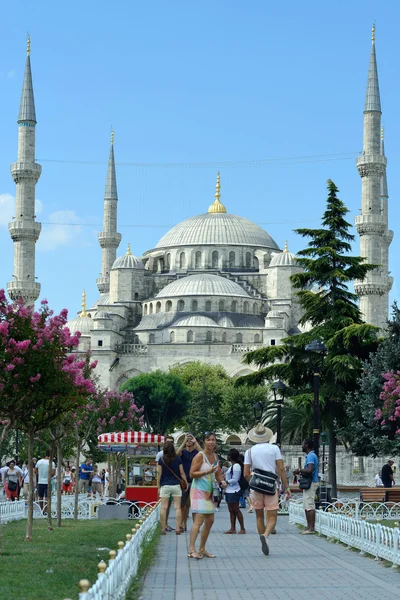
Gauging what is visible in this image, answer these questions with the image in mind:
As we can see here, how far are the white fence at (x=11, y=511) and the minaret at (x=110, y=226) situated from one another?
6754cm

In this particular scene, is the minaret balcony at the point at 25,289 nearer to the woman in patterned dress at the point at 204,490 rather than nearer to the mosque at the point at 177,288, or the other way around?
the mosque at the point at 177,288

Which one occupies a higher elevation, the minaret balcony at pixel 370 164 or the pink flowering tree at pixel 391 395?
the minaret balcony at pixel 370 164

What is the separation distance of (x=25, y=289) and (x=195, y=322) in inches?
768

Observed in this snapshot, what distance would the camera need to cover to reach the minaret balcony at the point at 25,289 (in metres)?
65.1

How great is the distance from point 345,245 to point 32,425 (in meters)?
15.4

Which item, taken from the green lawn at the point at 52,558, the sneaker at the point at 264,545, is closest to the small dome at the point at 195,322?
→ the green lawn at the point at 52,558

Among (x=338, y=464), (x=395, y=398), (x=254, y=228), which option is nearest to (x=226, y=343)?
(x=254, y=228)

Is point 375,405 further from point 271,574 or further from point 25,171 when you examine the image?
point 25,171

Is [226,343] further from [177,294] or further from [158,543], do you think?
[158,543]

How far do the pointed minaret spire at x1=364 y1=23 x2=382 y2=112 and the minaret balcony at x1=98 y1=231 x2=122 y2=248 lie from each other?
120 feet

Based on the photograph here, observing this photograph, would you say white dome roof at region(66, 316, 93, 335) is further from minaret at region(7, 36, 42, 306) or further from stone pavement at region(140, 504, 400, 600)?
stone pavement at region(140, 504, 400, 600)

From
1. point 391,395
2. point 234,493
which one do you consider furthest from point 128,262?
point 234,493

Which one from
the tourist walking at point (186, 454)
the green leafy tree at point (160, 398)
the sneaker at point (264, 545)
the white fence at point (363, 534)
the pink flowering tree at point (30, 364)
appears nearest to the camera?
the white fence at point (363, 534)

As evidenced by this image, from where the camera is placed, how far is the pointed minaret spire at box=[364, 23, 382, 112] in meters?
55.8
